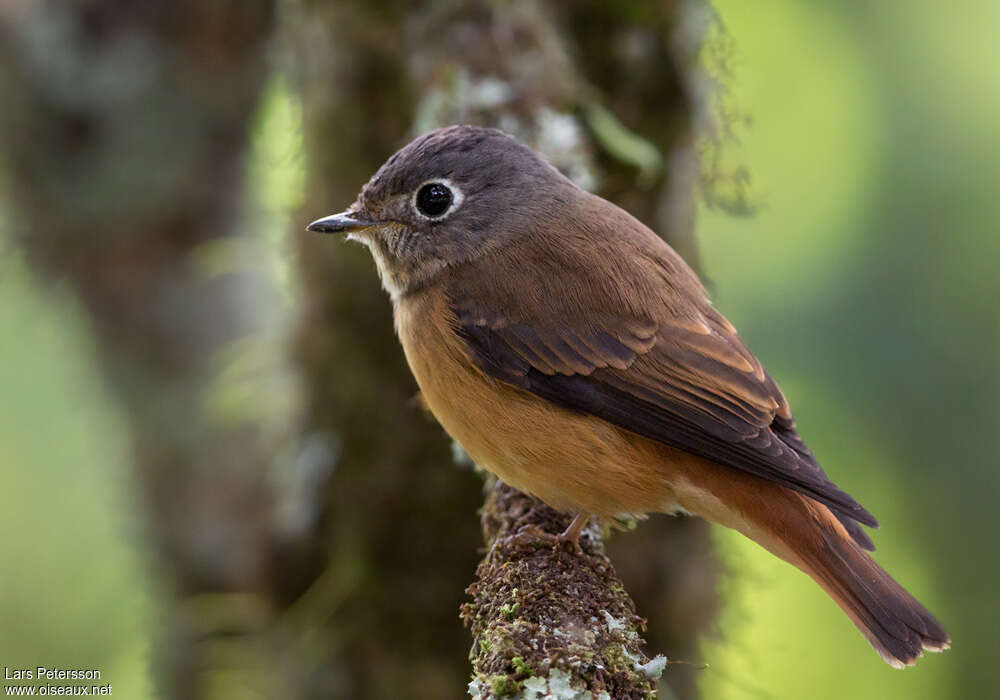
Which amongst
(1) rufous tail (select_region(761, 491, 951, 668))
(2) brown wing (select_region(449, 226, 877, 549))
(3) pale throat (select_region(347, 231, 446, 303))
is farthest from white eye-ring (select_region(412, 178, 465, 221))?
(1) rufous tail (select_region(761, 491, 951, 668))

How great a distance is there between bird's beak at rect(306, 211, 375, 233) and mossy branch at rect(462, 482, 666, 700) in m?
1.27

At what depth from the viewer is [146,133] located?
4.82 meters

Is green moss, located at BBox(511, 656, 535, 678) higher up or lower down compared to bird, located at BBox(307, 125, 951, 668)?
lower down

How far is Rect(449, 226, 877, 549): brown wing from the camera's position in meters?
3.11

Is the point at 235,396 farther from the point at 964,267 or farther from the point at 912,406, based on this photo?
the point at 964,267

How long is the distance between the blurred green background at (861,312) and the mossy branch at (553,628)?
8.27 ft

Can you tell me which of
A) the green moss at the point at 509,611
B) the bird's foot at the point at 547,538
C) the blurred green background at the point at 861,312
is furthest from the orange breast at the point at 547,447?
the blurred green background at the point at 861,312

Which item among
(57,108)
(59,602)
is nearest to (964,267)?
(57,108)

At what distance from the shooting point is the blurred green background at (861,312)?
5625 mm

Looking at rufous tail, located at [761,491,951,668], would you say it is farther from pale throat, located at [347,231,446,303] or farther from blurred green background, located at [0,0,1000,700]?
blurred green background, located at [0,0,1000,700]

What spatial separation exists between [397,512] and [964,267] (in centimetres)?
394

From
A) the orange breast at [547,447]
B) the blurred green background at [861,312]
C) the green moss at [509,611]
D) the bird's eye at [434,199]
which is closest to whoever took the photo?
the green moss at [509,611]

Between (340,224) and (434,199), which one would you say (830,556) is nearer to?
(434,199)

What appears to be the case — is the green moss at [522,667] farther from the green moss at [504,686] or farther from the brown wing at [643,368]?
the brown wing at [643,368]
